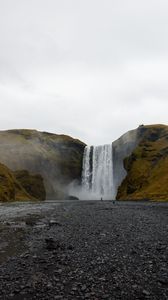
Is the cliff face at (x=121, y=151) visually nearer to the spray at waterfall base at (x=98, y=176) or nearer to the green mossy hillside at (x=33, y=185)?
the spray at waterfall base at (x=98, y=176)

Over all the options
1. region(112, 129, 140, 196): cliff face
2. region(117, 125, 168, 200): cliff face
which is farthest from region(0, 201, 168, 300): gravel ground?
region(112, 129, 140, 196): cliff face

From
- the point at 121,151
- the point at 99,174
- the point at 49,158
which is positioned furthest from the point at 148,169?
the point at 49,158

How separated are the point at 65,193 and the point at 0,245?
15318cm

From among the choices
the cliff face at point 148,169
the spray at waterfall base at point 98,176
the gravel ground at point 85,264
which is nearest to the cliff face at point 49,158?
the spray at waterfall base at point 98,176

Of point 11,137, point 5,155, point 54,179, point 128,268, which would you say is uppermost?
point 11,137

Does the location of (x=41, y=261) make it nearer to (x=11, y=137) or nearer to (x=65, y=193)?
(x=65, y=193)

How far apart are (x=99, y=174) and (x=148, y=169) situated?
107ft

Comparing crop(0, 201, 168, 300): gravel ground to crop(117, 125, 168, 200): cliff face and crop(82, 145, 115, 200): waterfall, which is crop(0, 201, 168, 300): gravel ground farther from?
crop(82, 145, 115, 200): waterfall

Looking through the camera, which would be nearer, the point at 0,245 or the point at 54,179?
the point at 0,245

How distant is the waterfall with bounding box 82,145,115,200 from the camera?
494 feet

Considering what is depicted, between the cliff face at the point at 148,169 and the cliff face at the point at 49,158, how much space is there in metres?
39.5

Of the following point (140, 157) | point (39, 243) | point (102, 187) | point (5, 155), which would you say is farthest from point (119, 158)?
point (39, 243)

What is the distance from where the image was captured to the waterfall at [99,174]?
150 m

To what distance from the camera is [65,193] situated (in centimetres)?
17400
